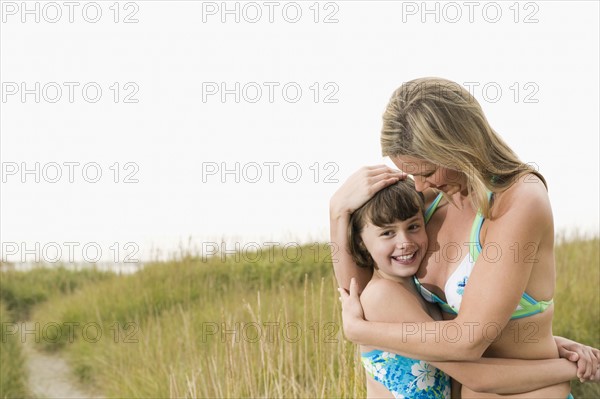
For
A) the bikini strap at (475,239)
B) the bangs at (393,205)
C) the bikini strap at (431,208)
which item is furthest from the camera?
the bikini strap at (431,208)

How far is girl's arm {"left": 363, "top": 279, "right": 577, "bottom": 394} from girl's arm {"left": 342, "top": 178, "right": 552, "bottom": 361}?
0.07 metres

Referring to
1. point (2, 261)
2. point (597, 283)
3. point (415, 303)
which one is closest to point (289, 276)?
point (597, 283)

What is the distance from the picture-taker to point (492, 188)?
2.13m

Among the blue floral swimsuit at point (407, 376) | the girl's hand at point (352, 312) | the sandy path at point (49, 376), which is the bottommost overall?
the sandy path at point (49, 376)

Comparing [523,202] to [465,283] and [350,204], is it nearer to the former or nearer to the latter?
[465,283]

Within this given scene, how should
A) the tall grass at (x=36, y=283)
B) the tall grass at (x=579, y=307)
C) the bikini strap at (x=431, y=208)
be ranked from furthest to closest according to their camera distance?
the tall grass at (x=36, y=283) → the tall grass at (x=579, y=307) → the bikini strap at (x=431, y=208)

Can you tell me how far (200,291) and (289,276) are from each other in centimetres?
87

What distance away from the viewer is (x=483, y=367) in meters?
2.22

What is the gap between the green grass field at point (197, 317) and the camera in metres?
4.34

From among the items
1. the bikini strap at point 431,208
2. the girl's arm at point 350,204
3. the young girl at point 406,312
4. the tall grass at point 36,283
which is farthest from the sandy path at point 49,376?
the bikini strap at point 431,208

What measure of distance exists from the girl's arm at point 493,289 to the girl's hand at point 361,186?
1.30 ft

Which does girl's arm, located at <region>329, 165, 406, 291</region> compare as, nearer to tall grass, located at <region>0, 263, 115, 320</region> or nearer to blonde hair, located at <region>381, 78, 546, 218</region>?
blonde hair, located at <region>381, 78, 546, 218</region>

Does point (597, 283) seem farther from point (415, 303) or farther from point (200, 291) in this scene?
point (415, 303)

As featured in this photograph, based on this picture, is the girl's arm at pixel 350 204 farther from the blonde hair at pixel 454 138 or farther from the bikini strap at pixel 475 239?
the bikini strap at pixel 475 239
